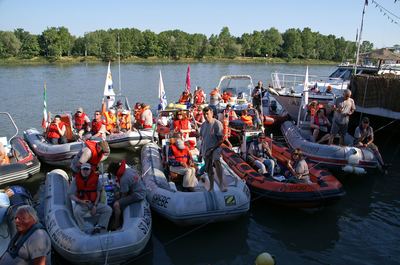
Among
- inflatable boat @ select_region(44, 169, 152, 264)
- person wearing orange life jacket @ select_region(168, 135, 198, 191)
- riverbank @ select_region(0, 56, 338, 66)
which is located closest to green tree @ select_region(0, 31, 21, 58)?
riverbank @ select_region(0, 56, 338, 66)

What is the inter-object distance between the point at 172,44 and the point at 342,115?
6972cm

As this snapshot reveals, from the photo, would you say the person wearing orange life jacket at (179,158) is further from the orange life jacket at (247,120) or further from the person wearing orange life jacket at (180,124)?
the orange life jacket at (247,120)

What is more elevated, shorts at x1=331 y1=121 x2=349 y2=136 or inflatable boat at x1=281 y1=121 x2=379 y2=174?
shorts at x1=331 y1=121 x2=349 y2=136

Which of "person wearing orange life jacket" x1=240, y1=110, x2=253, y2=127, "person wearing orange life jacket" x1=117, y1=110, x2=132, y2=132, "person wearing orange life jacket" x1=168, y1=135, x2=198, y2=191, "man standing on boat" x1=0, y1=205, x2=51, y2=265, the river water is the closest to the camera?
"man standing on boat" x1=0, y1=205, x2=51, y2=265

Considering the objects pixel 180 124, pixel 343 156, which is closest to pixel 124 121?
pixel 180 124

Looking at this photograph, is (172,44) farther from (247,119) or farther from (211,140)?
(211,140)

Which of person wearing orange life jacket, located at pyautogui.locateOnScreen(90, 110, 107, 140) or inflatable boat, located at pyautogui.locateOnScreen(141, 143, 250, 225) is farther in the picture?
person wearing orange life jacket, located at pyautogui.locateOnScreen(90, 110, 107, 140)

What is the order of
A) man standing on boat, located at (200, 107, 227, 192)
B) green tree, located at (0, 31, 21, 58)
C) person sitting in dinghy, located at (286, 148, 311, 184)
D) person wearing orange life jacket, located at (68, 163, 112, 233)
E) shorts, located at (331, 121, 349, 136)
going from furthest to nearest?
green tree, located at (0, 31, 21, 58) → shorts, located at (331, 121, 349, 136) → person sitting in dinghy, located at (286, 148, 311, 184) → man standing on boat, located at (200, 107, 227, 192) → person wearing orange life jacket, located at (68, 163, 112, 233)

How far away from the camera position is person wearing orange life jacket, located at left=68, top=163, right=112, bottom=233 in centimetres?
629

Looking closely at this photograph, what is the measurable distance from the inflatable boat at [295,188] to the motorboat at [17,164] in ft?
16.5

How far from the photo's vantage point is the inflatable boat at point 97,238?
5.54 metres

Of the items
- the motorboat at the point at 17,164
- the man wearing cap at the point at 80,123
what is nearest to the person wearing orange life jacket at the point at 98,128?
the man wearing cap at the point at 80,123

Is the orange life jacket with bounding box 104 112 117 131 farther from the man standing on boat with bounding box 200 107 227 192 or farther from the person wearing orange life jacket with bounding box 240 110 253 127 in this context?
the man standing on boat with bounding box 200 107 227 192

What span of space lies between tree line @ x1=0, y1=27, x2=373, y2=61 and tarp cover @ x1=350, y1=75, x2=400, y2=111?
48210 millimetres
